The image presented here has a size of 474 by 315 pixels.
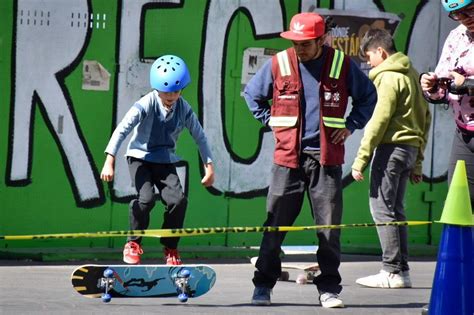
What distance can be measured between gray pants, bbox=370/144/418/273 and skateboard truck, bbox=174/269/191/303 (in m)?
2.14

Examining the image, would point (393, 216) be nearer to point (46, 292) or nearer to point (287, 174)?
point (287, 174)

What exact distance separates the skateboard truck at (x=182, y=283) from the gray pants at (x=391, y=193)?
7.02 ft

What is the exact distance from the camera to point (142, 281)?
9.05m

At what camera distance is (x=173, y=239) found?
32.4ft

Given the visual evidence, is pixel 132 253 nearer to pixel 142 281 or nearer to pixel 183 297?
pixel 142 281

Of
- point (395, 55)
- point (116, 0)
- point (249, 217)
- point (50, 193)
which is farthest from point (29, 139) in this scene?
point (395, 55)

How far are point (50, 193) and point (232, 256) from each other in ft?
6.05

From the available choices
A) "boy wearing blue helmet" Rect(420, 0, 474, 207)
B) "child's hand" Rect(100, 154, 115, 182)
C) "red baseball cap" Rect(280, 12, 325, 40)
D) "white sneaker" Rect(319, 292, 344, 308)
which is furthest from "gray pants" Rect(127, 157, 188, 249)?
"boy wearing blue helmet" Rect(420, 0, 474, 207)

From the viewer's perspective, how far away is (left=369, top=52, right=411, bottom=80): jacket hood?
10.6m

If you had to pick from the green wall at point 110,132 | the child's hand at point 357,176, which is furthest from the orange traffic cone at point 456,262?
the green wall at point 110,132

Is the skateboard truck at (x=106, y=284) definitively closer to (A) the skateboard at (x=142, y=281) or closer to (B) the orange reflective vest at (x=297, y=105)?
(A) the skateboard at (x=142, y=281)

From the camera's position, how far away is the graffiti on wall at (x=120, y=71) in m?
12.1

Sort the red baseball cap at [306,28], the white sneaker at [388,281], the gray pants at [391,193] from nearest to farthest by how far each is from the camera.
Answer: the red baseball cap at [306,28] < the gray pants at [391,193] < the white sneaker at [388,281]

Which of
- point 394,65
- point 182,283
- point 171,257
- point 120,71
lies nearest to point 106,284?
point 182,283
